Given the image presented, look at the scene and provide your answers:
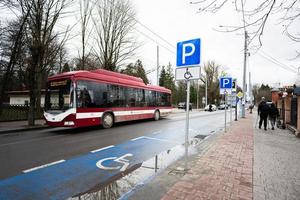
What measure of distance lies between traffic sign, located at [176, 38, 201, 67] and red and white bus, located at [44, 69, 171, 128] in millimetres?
7396

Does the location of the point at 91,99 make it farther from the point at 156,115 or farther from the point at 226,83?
the point at 156,115

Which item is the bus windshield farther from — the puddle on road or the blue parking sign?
the blue parking sign

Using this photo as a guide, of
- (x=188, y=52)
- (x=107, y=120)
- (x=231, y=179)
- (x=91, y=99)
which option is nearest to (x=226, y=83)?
(x=107, y=120)

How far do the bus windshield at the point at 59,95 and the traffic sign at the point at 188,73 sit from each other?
7395 millimetres

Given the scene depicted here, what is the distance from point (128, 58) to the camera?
23.7 meters

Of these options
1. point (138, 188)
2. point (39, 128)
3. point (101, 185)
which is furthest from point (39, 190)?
point (39, 128)

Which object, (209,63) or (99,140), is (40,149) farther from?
(209,63)

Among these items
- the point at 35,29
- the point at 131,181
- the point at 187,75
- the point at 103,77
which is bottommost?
the point at 131,181

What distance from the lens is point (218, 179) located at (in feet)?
15.9

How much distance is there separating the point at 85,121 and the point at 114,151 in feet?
16.8

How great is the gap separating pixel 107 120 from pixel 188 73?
29.7 ft

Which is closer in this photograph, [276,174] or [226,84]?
[276,174]

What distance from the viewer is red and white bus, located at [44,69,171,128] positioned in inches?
458

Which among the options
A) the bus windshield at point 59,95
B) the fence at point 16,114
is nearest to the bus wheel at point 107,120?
the bus windshield at point 59,95
